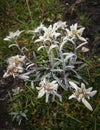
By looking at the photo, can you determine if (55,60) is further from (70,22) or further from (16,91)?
(70,22)

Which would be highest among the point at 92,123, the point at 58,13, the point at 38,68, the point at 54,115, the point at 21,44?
the point at 58,13

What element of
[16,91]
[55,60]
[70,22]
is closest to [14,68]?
[16,91]

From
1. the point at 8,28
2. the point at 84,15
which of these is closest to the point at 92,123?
the point at 84,15

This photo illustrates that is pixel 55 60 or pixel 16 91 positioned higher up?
pixel 55 60

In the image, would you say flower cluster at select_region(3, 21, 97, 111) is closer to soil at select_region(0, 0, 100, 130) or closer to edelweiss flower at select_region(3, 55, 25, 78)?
edelweiss flower at select_region(3, 55, 25, 78)

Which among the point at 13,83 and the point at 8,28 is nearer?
the point at 13,83

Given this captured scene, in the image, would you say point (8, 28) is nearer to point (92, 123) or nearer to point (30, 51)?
point (30, 51)

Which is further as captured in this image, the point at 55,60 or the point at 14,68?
the point at 55,60

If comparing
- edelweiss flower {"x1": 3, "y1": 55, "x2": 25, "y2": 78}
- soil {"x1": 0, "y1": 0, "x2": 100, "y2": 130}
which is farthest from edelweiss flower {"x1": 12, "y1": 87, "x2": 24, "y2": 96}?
edelweiss flower {"x1": 3, "y1": 55, "x2": 25, "y2": 78}

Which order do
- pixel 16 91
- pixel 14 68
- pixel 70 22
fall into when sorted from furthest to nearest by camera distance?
pixel 70 22 → pixel 16 91 → pixel 14 68
